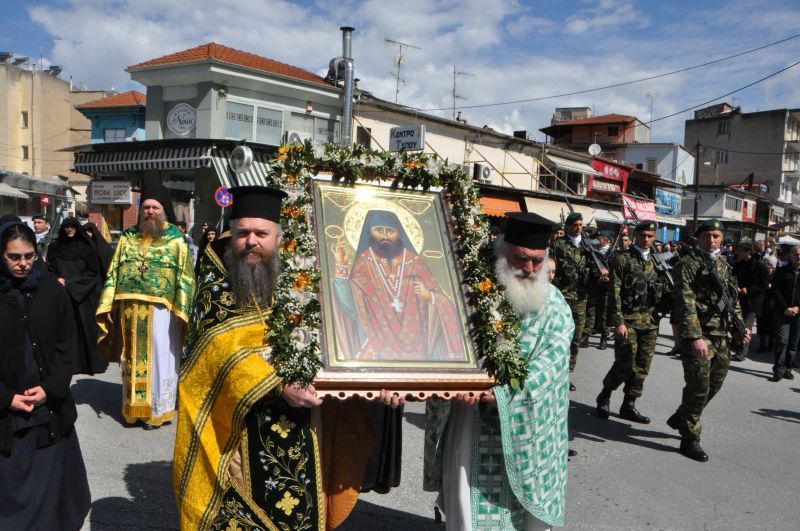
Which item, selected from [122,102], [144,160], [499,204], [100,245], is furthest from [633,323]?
[122,102]

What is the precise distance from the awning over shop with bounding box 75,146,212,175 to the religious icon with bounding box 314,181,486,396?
1692 centimetres

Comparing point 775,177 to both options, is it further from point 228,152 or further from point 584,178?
point 228,152

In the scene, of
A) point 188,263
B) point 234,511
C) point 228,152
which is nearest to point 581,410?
point 188,263

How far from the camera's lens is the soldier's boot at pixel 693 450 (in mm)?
→ 5926

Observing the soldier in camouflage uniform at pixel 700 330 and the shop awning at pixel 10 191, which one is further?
the shop awning at pixel 10 191

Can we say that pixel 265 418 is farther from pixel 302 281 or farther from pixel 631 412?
pixel 631 412

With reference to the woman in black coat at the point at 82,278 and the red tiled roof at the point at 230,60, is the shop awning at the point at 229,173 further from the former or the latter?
the woman in black coat at the point at 82,278

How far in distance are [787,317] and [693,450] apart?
5711mm

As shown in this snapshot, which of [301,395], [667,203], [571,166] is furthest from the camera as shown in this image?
[667,203]

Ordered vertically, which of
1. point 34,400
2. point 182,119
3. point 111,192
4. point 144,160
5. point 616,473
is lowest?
point 616,473

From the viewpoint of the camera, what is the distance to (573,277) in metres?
8.09

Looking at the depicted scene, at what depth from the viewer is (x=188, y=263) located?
20.2 feet

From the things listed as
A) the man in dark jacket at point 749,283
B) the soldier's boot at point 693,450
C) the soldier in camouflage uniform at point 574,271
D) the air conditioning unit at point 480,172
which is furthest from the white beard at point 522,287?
the air conditioning unit at point 480,172

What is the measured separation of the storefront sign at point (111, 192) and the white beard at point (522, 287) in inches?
897
